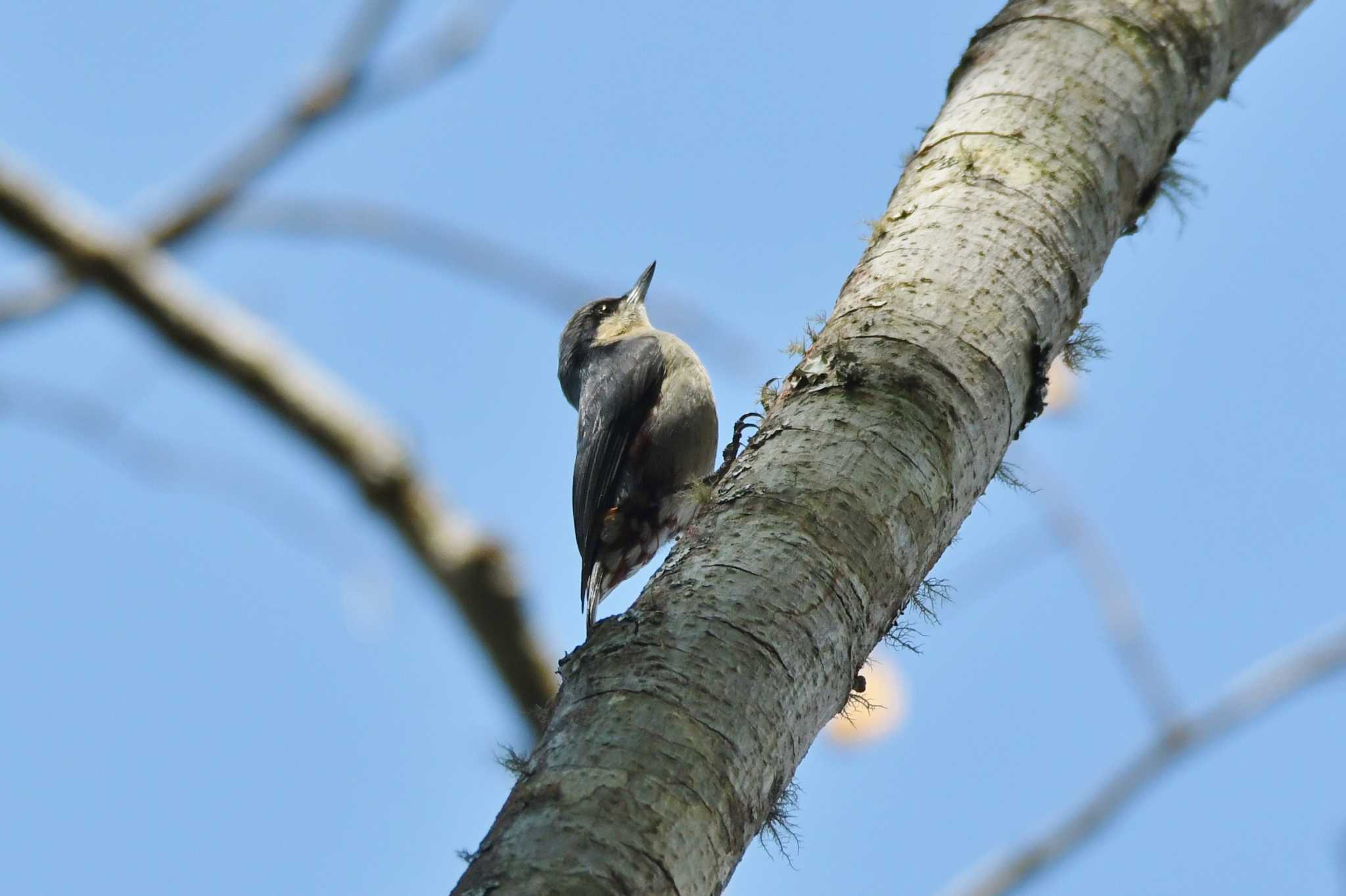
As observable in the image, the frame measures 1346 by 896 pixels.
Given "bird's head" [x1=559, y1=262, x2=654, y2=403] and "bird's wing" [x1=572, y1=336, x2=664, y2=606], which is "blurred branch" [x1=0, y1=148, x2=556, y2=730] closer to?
"bird's wing" [x1=572, y1=336, x2=664, y2=606]

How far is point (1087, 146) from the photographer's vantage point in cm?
247

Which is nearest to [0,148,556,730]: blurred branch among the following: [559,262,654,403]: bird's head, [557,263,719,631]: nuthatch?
[557,263,719,631]: nuthatch

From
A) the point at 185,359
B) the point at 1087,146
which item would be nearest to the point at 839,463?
the point at 1087,146

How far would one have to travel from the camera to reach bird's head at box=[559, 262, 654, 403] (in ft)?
19.9

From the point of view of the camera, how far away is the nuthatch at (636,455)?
16.1 feet

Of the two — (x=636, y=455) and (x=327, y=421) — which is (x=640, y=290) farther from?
(x=327, y=421)

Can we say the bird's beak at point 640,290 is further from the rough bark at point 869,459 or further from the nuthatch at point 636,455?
the rough bark at point 869,459

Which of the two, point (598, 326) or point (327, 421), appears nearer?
point (327, 421)

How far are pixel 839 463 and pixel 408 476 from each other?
90.0 inches

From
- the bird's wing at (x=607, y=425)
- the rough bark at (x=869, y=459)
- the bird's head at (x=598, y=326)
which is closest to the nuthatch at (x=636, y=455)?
the bird's wing at (x=607, y=425)

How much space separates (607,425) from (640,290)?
1.42 meters

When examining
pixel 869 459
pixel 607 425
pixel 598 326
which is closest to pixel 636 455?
pixel 607 425

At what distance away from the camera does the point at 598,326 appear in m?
6.18

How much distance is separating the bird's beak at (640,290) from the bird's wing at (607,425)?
75 centimetres
